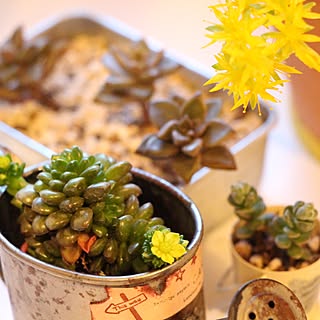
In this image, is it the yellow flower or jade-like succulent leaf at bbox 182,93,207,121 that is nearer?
the yellow flower

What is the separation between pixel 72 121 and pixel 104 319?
1.17 ft

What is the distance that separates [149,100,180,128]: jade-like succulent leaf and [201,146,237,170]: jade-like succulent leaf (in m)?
0.05

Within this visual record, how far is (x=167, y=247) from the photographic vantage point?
18.6 inches

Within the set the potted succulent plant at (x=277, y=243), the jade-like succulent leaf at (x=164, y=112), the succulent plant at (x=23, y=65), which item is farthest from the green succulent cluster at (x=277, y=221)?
the succulent plant at (x=23, y=65)

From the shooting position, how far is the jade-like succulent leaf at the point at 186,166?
2.04ft

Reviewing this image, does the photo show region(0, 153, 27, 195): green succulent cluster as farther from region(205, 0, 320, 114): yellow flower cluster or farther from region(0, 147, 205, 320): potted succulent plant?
region(205, 0, 320, 114): yellow flower cluster

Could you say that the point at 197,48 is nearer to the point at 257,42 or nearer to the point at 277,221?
the point at 277,221

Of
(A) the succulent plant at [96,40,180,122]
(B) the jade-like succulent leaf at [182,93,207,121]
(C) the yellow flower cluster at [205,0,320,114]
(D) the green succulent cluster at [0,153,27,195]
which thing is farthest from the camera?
(A) the succulent plant at [96,40,180,122]

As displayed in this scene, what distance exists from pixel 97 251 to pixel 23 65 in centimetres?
38

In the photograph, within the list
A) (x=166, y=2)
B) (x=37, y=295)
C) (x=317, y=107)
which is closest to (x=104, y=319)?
(x=37, y=295)

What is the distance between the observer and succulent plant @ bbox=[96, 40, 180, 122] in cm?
76

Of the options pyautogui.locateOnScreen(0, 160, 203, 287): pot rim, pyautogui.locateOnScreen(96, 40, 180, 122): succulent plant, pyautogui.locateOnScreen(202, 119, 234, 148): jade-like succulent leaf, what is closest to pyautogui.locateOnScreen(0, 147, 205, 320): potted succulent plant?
pyautogui.locateOnScreen(0, 160, 203, 287): pot rim

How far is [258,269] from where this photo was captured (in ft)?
1.90

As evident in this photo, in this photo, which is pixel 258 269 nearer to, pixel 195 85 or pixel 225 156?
pixel 225 156
